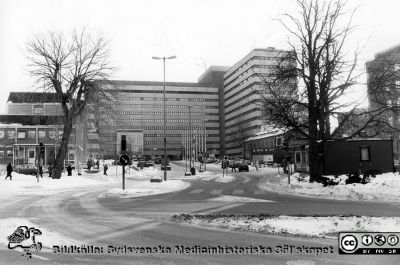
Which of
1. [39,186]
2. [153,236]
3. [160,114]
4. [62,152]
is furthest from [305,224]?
[160,114]

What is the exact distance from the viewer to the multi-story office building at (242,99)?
14488 centimetres

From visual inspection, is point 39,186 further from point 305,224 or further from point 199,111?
point 199,111

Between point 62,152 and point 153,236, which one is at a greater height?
point 62,152

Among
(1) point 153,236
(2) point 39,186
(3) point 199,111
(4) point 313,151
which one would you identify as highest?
(3) point 199,111

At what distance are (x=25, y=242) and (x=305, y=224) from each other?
654 cm

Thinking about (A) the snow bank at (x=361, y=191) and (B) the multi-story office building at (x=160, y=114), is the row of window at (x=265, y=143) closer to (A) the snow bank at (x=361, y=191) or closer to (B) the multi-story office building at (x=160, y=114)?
(B) the multi-story office building at (x=160, y=114)

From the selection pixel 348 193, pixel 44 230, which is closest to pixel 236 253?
pixel 44 230

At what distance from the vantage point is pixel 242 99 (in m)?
165

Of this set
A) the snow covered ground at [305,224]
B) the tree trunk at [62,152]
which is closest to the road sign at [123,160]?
the snow covered ground at [305,224]

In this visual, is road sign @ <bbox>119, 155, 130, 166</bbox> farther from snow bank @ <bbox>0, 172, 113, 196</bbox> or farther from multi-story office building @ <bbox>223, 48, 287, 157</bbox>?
multi-story office building @ <bbox>223, 48, 287, 157</bbox>

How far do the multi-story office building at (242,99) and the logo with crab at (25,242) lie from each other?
118859 millimetres

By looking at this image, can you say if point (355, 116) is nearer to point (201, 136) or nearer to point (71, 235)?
point (71, 235)

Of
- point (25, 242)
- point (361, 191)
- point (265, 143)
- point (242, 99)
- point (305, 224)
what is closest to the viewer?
point (25, 242)

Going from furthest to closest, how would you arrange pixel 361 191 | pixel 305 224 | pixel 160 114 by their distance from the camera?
pixel 160 114 < pixel 361 191 < pixel 305 224
